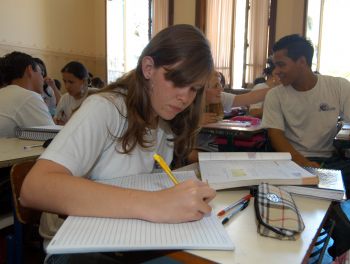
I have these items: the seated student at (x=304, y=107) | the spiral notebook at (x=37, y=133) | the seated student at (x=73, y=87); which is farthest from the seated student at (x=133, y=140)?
the seated student at (x=73, y=87)

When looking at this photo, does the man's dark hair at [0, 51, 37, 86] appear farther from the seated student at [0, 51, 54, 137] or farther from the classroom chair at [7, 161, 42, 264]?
the classroom chair at [7, 161, 42, 264]

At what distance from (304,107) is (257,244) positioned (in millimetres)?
1645

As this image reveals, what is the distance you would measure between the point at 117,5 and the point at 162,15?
961 millimetres

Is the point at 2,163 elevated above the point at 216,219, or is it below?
below

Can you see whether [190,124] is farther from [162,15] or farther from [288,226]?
[162,15]

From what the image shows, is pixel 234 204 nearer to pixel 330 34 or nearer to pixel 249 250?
pixel 249 250

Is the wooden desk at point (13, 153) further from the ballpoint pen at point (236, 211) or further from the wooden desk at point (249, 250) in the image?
the ballpoint pen at point (236, 211)

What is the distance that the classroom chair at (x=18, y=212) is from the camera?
105cm

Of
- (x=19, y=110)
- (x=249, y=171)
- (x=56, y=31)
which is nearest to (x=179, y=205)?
(x=249, y=171)

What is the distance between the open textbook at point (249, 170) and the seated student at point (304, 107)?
0.91 meters

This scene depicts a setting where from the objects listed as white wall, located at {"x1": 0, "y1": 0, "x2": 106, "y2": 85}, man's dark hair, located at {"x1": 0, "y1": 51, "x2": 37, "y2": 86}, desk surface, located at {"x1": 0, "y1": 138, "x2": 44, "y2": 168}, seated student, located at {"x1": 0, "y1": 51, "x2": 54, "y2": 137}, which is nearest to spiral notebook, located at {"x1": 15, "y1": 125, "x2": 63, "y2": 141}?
desk surface, located at {"x1": 0, "y1": 138, "x2": 44, "y2": 168}

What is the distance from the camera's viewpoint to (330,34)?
5.42m

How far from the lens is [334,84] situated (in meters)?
2.06

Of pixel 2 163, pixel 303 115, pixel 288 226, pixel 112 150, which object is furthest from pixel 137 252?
pixel 303 115
